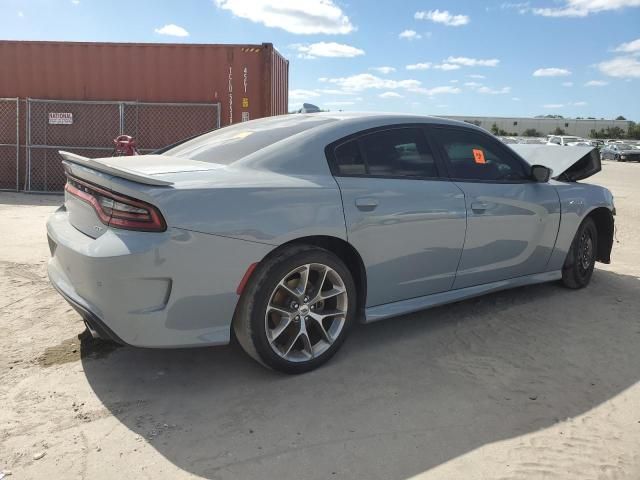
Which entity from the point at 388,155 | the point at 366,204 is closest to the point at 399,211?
the point at 366,204

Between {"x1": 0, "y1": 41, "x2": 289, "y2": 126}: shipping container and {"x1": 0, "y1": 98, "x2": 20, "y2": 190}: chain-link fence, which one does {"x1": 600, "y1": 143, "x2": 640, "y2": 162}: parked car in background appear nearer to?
{"x1": 0, "y1": 41, "x2": 289, "y2": 126}: shipping container

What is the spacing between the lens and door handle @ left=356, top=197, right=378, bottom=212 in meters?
3.31

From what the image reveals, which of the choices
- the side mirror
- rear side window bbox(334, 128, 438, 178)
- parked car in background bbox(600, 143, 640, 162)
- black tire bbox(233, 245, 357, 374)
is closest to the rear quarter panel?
black tire bbox(233, 245, 357, 374)

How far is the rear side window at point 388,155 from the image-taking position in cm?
342

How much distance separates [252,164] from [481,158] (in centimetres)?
188

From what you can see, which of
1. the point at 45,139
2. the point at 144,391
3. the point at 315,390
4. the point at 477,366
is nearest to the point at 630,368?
the point at 477,366

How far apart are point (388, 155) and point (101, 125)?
9318 mm

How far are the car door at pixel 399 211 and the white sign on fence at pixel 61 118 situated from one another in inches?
377

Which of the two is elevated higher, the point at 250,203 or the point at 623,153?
the point at 623,153

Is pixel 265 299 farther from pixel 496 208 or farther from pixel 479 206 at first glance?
pixel 496 208

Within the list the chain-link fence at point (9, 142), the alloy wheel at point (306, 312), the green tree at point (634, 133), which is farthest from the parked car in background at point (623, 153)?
the green tree at point (634, 133)

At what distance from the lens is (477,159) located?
413 centimetres

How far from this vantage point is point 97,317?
2.78 meters

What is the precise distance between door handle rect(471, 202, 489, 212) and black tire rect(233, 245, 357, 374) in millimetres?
1229
